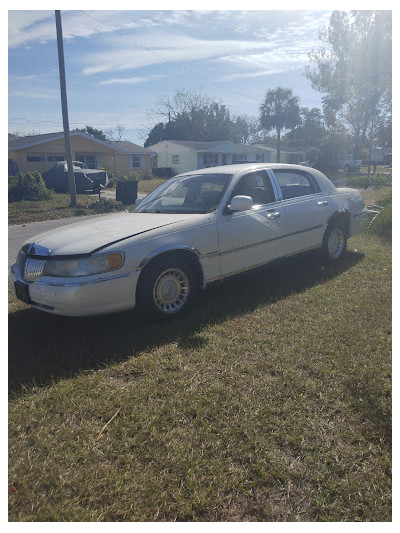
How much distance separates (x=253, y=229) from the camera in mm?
4914

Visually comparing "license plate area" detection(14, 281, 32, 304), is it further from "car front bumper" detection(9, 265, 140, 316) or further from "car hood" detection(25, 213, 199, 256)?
"car hood" detection(25, 213, 199, 256)

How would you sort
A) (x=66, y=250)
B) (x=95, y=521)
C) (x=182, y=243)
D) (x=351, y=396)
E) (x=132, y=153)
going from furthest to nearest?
(x=132, y=153) < (x=182, y=243) < (x=66, y=250) < (x=351, y=396) < (x=95, y=521)

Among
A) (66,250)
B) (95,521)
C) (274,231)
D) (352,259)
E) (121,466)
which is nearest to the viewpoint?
(95,521)

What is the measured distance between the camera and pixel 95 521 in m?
1.96

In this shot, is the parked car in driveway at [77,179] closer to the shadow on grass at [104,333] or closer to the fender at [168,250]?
the shadow on grass at [104,333]

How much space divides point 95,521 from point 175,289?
97.5 inches

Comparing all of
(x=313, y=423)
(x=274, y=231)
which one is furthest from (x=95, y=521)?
(x=274, y=231)

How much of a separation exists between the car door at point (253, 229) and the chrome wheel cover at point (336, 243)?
3.88 feet

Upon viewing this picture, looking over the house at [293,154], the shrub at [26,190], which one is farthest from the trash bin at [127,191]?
the house at [293,154]

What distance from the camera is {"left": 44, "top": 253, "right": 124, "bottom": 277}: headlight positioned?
12.2 ft

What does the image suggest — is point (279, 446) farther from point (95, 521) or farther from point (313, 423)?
point (95, 521)

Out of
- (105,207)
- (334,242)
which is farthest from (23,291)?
(105,207)

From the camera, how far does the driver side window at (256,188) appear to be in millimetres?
5051

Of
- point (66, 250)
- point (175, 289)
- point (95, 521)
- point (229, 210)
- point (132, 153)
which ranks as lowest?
point (95, 521)
